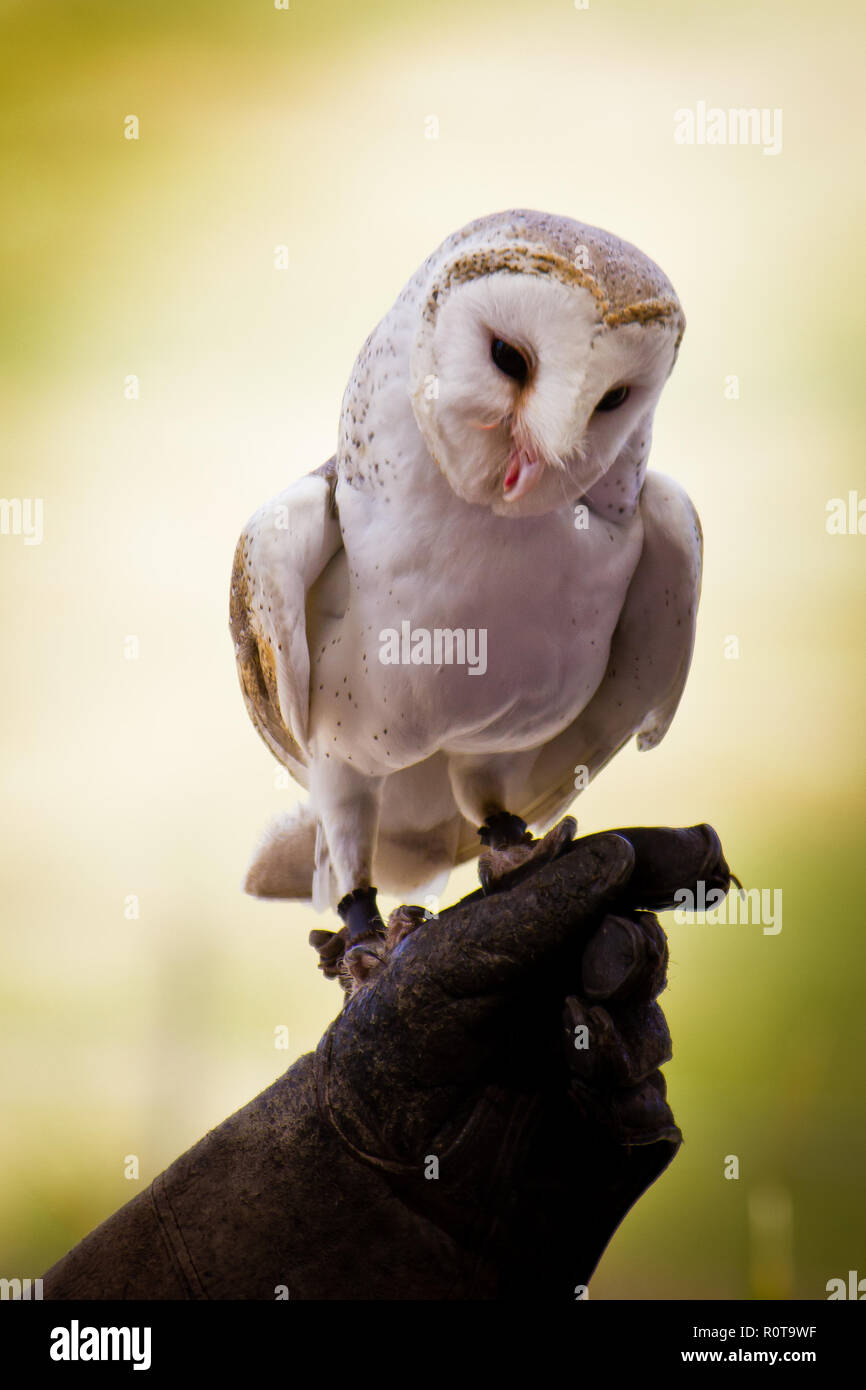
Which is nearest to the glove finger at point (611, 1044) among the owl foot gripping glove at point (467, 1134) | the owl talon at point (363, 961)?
the owl foot gripping glove at point (467, 1134)

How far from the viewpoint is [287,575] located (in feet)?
4.24

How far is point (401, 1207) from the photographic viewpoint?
1079mm

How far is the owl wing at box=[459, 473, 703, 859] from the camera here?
134cm

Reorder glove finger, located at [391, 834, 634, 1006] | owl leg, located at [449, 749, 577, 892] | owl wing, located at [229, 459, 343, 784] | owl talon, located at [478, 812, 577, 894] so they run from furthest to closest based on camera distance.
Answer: owl leg, located at [449, 749, 577, 892] < owl wing, located at [229, 459, 343, 784] < owl talon, located at [478, 812, 577, 894] < glove finger, located at [391, 834, 634, 1006]

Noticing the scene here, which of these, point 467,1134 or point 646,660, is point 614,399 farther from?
A: point 467,1134

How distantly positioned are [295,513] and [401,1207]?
664 mm

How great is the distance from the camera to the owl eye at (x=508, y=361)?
3.51 feet

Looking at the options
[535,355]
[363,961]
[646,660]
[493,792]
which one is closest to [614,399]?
[535,355]

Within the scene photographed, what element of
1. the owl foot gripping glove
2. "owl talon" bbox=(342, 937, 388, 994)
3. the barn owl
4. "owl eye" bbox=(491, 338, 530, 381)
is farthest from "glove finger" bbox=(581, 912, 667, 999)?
"owl eye" bbox=(491, 338, 530, 381)

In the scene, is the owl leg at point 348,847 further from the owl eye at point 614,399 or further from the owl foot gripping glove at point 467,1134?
the owl eye at point 614,399

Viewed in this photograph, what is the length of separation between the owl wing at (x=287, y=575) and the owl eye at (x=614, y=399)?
0.34 metres

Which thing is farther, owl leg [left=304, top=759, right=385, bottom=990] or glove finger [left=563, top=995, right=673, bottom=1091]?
owl leg [left=304, top=759, right=385, bottom=990]

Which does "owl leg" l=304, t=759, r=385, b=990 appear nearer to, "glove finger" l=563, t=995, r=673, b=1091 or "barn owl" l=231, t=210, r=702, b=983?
"barn owl" l=231, t=210, r=702, b=983
